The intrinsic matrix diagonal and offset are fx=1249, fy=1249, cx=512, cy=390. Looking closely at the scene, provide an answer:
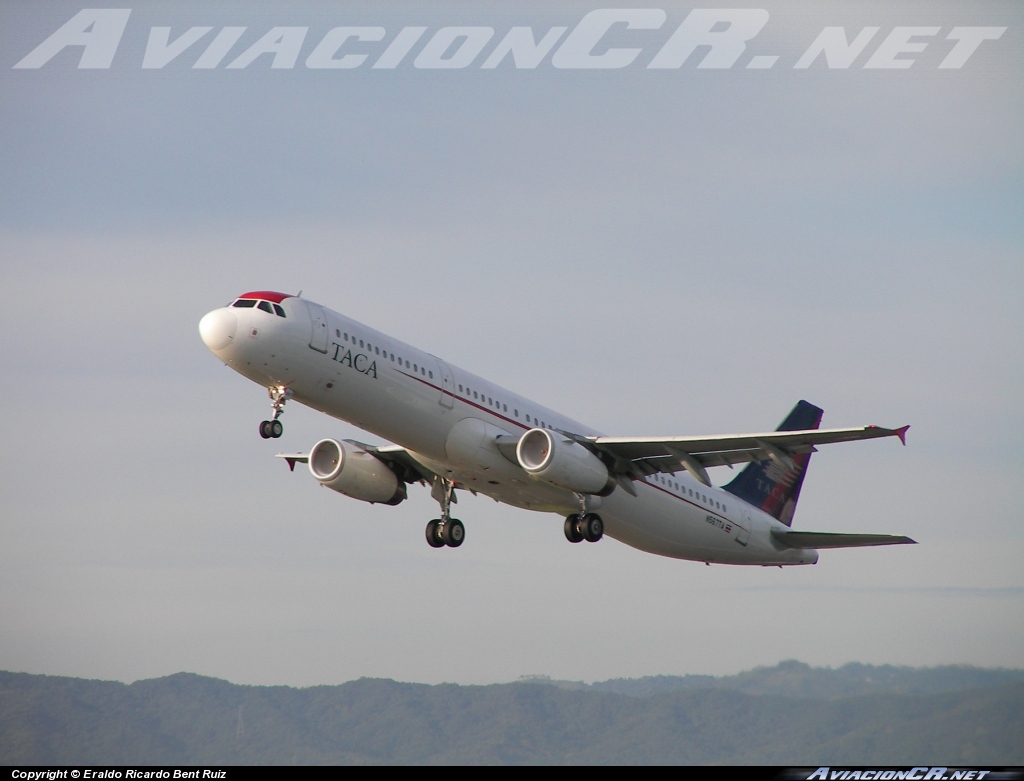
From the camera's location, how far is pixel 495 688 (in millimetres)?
109938

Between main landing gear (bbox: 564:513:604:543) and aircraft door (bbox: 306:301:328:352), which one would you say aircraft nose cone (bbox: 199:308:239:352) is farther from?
main landing gear (bbox: 564:513:604:543)

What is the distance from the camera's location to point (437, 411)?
3525 cm

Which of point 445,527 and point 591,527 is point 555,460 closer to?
point 591,527

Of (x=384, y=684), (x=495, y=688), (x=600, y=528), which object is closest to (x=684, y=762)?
(x=495, y=688)

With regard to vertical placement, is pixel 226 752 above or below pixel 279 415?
above

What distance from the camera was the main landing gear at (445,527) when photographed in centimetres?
4112

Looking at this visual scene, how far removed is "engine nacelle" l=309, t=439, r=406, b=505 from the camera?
4028 centimetres

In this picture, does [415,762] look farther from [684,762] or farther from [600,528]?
[600,528]

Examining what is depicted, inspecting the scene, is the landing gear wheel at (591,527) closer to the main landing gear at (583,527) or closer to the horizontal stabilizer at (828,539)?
the main landing gear at (583,527)

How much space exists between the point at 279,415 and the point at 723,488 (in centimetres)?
1906

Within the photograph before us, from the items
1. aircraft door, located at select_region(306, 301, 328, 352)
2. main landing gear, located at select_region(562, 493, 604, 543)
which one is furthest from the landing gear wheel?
aircraft door, located at select_region(306, 301, 328, 352)

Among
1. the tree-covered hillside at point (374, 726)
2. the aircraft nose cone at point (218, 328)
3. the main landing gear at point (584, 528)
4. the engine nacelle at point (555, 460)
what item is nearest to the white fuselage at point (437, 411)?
the aircraft nose cone at point (218, 328)
